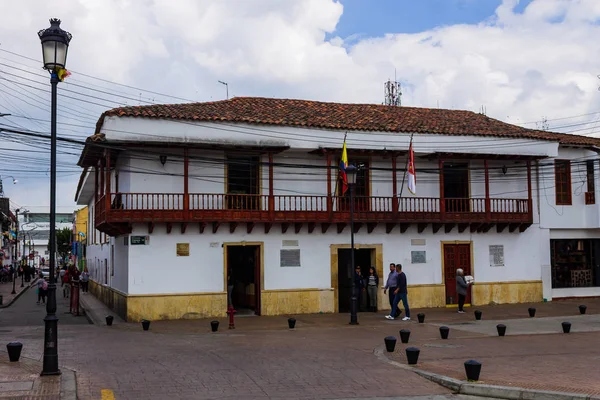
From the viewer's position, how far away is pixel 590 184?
85.8 feet

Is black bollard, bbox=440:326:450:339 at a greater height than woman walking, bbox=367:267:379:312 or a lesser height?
lesser

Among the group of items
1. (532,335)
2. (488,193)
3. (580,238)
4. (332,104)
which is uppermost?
(332,104)

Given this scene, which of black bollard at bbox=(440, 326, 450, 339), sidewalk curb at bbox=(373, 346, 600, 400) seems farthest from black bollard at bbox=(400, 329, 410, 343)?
sidewalk curb at bbox=(373, 346, 600, 400)

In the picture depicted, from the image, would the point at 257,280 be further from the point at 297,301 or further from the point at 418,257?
the point at 418,257

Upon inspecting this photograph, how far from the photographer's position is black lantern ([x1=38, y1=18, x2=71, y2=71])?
10203 mm

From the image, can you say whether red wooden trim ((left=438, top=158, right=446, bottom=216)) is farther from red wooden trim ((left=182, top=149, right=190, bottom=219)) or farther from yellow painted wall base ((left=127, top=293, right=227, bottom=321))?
red wooden trim ((left=182, top=149, right=190, bottom=219))

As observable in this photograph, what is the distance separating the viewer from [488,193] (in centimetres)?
2372

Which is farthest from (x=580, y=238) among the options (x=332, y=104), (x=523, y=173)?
(x=332, y=104)

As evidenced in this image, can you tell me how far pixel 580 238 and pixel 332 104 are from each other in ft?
36.9

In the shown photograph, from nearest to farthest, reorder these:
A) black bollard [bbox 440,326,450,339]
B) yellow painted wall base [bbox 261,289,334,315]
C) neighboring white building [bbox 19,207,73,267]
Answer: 1. black bollard [bbox 440,326,450,339]
2. yellow painted wall base [bbox 261,289,334,315]
3. neighboring white building [bbox 19,207,73,267]

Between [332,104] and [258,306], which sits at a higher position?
[332,104]

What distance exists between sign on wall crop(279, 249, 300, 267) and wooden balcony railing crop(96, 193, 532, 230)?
1238mm

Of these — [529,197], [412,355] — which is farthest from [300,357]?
[529,197]

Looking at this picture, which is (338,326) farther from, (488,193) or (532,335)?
(488,193)
